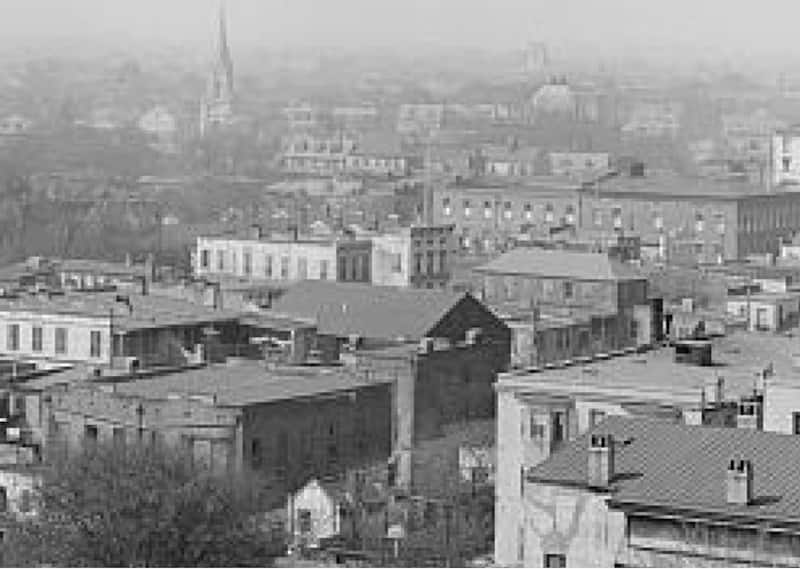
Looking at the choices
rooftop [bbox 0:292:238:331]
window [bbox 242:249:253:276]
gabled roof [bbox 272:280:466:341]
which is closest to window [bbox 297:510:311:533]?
gabled roof [bbox 272:280:466:341]

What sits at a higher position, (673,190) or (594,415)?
(594,415)

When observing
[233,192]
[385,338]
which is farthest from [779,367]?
[233,192]

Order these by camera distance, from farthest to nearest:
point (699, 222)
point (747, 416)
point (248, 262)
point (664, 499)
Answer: point (699, 222)
point (248, 262)
point (747, 416)
point (664, 499)

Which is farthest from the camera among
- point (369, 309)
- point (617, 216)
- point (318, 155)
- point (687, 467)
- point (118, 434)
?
point (318, 155)

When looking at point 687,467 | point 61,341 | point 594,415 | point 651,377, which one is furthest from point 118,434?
point 687,467

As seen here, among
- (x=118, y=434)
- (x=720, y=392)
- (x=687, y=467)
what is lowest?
(x=118, y=434)

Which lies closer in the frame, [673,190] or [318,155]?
[673,190]

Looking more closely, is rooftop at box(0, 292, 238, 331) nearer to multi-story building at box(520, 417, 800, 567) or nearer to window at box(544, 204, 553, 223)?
multi-story building at box(520, 417, 800, 567)

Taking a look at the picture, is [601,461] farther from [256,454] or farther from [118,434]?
[118,434]

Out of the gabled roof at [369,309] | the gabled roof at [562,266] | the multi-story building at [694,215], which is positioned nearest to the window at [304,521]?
the gabled roof at [369,309]
